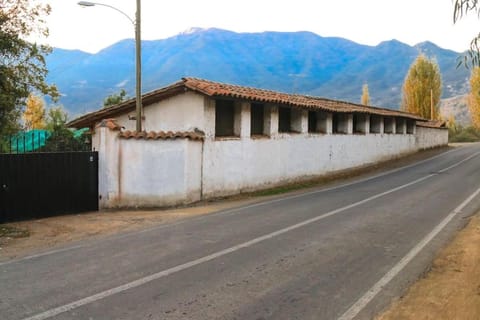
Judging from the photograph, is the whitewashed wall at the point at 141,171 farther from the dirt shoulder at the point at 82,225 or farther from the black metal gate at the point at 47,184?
the dirt shoulder at the point at 82,225

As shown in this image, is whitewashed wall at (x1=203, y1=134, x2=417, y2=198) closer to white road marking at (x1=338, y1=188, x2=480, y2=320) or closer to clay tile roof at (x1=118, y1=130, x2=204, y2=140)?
clay tile roof at (x1=118, y1=130, x2=204, y2=140)

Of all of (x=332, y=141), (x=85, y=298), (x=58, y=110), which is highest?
(x=58, y=110)

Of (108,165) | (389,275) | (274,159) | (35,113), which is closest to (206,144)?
(108,165)

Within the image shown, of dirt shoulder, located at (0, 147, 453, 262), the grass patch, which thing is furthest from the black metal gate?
the grass patch

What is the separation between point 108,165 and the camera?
12.9 m

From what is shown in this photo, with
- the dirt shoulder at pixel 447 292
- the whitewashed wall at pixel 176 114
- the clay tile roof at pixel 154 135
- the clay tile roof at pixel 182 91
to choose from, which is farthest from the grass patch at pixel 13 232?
the dirt shoulder at pixel 447 292

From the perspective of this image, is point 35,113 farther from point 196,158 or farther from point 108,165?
point 196,158

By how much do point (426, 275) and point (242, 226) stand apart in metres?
4.35

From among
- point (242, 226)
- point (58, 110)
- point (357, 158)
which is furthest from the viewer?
point (58, 110)

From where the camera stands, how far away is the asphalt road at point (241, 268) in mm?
5062

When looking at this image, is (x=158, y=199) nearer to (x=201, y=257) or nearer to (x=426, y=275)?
(x=201, y=257)

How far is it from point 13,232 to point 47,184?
206cm

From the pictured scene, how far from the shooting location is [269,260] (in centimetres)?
691

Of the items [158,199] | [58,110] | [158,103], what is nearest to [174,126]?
[158,103]
